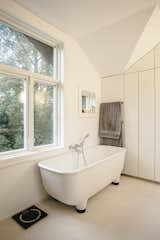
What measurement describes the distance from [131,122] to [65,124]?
57.6 inches

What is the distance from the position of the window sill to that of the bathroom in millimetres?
13

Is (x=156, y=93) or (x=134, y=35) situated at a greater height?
(x=134, y=35)

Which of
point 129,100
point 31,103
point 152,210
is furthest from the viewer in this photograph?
point 129,100

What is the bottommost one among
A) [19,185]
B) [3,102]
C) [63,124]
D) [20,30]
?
[19,185]

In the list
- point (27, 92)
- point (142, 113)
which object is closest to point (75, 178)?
point (27, 92)

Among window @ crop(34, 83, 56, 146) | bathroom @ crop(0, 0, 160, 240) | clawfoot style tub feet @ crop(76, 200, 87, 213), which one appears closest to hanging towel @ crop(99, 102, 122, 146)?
bathroom @ crop(0, 0, 160, 240)

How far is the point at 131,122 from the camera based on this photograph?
3346mm

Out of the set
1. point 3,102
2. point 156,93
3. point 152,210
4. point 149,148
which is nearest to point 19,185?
point 3,102

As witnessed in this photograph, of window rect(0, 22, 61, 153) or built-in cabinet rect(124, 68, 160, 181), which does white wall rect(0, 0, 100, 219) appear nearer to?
window rect(0, 22, 61, 153)

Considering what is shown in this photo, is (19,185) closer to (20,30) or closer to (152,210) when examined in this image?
(152,210)

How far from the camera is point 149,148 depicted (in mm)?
3105

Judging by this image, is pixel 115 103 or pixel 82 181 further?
pixel 115 103

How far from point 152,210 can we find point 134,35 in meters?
2.70

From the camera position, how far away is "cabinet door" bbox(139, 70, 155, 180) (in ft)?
10.0
